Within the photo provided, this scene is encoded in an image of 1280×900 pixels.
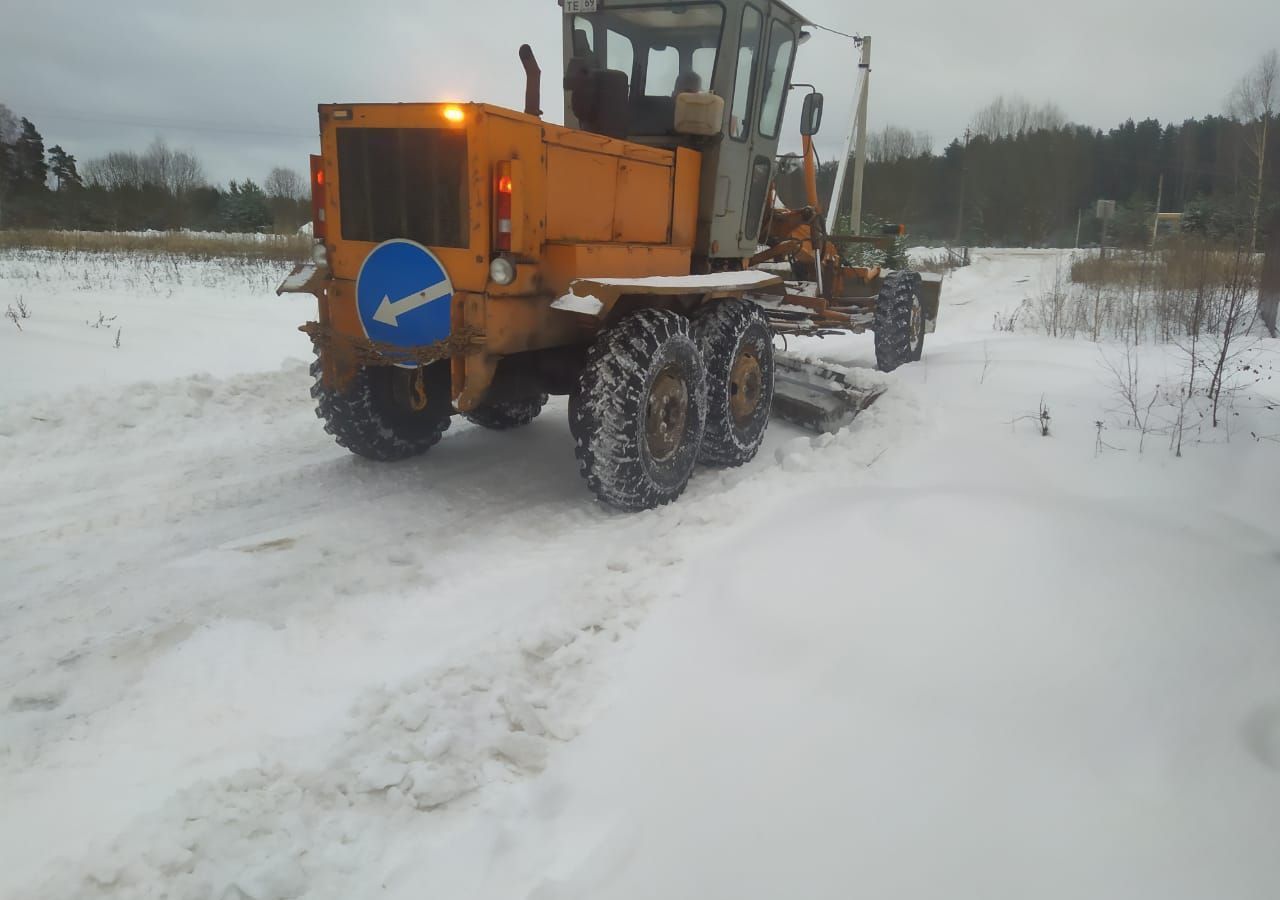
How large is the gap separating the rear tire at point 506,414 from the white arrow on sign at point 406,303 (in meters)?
1.71

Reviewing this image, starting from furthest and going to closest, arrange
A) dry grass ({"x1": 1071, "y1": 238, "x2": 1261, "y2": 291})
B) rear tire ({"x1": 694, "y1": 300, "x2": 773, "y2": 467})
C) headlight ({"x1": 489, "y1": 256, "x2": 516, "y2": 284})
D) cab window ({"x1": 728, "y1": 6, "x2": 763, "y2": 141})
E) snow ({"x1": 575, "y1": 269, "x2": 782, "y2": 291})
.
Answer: dry grass ({"x1": 1071, "y1": 238, "x2": 1261, "y2": 291}) < cab window ({"x1": 728, "y1": 6, "x2": 763, "y2": 141}) < rear tire ({"x1": 694, "y1": 300, "x2": 773, "y2": 467}) < snow ({"x1": 575, "y1": 269, "x2": 782, "y2": 291}) < headlight ({"x1": 489, "y1": 256, "x2": 516, "y2": 284})

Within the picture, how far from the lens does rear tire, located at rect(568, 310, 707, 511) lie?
4484 mm

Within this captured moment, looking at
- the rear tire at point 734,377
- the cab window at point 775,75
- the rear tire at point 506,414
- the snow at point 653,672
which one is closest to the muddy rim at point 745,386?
the rear tire at point 734,377

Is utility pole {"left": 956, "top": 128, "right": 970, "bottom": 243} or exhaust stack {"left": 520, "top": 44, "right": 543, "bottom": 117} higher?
utility pole {"left": 956, "top": 128, "right": 970, "bottom": 243}

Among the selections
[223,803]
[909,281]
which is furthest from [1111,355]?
[223,803]

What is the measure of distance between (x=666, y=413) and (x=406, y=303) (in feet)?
5.20

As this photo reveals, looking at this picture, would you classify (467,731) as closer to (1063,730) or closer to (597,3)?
(1063,730)

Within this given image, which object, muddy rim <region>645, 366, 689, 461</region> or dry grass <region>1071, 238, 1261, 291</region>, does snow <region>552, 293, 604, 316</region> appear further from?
dry grass <region>1071, 238, 1261, 291</region>

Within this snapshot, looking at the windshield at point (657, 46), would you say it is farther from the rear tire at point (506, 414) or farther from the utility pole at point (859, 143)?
the utility pole at point (859, 143)

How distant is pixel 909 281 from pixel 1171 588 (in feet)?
18.5

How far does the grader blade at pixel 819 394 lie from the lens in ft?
20.6

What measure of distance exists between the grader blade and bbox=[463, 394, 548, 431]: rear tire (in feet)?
6.18

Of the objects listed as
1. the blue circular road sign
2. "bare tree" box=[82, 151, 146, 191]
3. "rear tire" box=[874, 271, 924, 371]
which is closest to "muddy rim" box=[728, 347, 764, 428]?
the blue circular road sign

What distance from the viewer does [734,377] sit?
577cm
